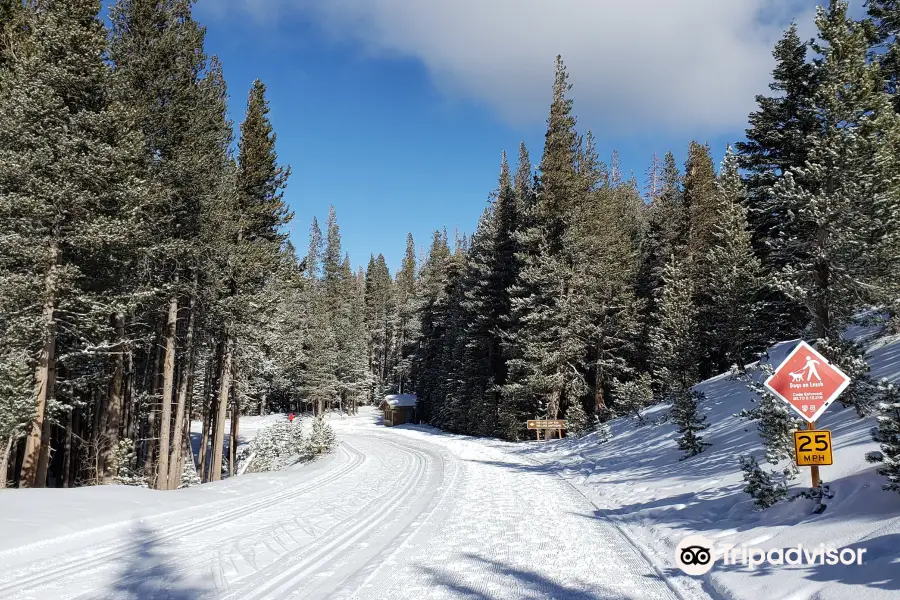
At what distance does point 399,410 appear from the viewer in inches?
2223

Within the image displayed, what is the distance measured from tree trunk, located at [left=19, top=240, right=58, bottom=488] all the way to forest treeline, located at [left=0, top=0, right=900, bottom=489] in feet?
0.27

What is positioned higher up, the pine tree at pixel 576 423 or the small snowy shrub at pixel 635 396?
the small snowy shrub at pixel 635 396

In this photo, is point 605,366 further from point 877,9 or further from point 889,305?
point 877,9

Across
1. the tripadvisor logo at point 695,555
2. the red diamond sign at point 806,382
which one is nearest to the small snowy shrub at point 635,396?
the tripadvisor logo at point 695,555

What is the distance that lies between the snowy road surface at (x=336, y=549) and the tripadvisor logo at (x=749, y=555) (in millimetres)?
619

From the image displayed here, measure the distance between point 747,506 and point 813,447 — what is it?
194cm

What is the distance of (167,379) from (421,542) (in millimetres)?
13402

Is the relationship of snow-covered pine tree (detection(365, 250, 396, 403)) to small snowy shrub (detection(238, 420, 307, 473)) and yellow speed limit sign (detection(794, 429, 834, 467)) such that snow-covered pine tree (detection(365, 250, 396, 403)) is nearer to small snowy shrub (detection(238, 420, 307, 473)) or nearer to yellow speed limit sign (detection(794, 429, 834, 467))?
small snowy shrub (detection(238, 420, 307, 473))

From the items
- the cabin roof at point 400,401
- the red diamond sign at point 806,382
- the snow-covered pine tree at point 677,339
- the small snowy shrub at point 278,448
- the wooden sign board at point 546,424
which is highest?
the snow-covered pine tree at point 677,339

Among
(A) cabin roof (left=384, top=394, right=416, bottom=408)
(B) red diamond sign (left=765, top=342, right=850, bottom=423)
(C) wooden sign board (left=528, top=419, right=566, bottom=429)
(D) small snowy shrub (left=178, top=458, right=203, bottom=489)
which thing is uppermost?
(B) red diamond sign (left=765, top=342, right=850, bottom=423)

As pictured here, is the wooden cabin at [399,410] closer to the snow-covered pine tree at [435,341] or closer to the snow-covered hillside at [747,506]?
the snow-covered pine tree at [435,341]

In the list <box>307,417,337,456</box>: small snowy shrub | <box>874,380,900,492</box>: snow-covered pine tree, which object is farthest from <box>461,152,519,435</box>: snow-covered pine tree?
<box>874,380,900,492</box>: snow-covered pine tree

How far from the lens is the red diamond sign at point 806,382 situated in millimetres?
6711

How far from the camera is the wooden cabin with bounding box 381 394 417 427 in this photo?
184 feet
